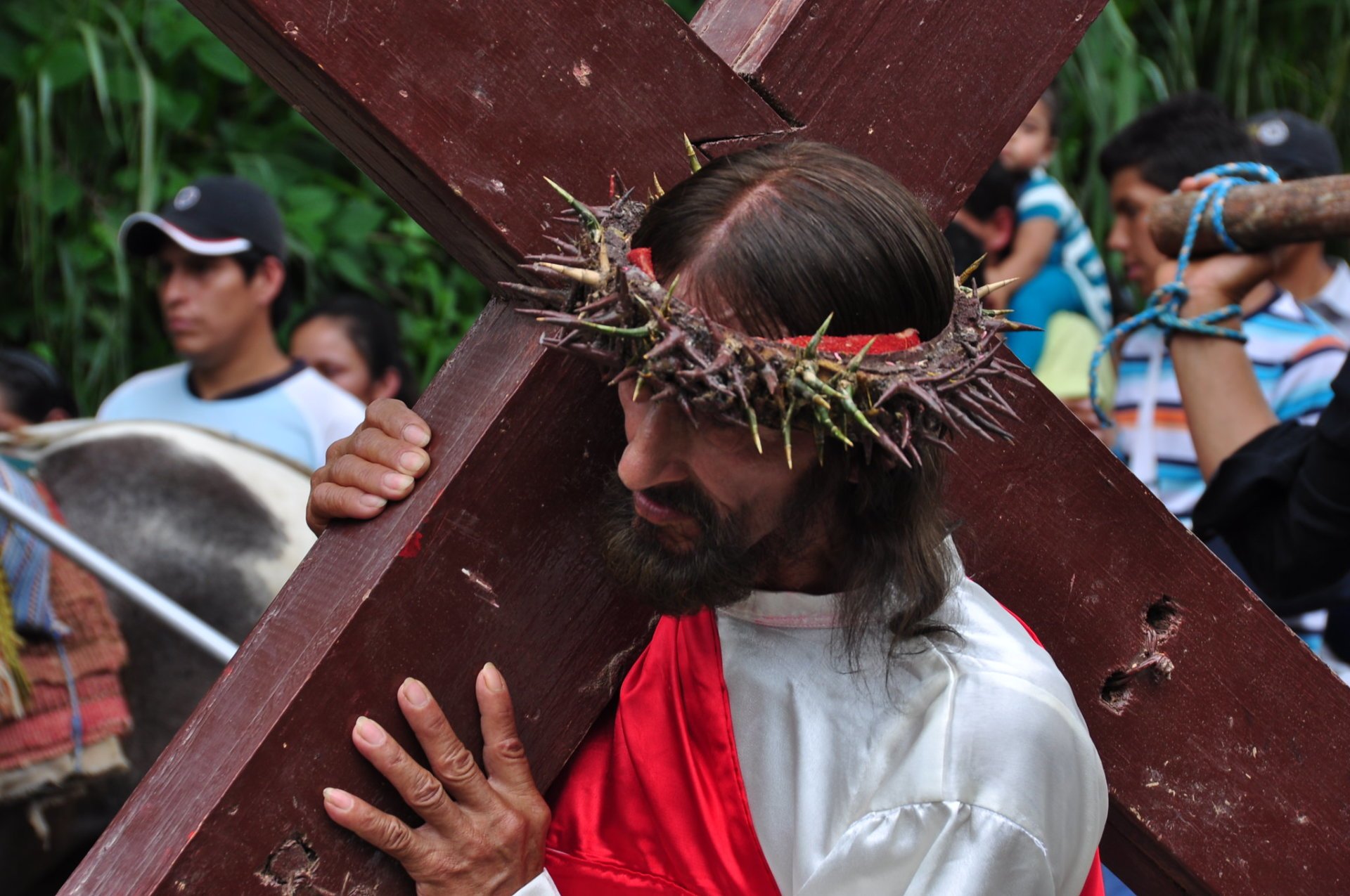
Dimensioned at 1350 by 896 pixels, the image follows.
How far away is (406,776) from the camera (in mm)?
1288

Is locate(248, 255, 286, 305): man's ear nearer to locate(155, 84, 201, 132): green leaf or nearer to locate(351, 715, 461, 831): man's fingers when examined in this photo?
locate(155, 84, 201, 132): green leaf

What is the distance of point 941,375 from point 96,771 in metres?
2.57

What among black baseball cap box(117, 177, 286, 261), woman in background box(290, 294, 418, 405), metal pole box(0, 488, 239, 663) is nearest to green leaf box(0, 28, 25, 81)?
black baseball cap box(117, 177, 286, 261)

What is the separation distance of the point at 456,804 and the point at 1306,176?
9.90 ft

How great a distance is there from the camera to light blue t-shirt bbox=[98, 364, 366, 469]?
412cm

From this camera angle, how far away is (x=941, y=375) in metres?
1.23

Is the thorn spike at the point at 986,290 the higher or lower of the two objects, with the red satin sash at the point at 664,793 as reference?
higher

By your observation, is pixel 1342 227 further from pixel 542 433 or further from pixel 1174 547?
pixel 542 433

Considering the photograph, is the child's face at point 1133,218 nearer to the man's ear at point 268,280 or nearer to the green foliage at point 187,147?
the green foliage at point 187,147

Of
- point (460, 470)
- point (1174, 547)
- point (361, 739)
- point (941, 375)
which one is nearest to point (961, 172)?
point (941, 375)

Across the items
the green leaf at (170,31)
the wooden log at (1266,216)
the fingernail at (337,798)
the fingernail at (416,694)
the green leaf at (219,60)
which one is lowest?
the green leaf at (170,31)

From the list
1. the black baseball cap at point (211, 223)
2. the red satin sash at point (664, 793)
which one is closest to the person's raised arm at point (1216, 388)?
the red satin sash at point (664, 793)

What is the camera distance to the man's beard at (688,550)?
4.39 feet

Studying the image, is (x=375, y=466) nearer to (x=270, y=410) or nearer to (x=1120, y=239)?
(x=1120, y=239)
